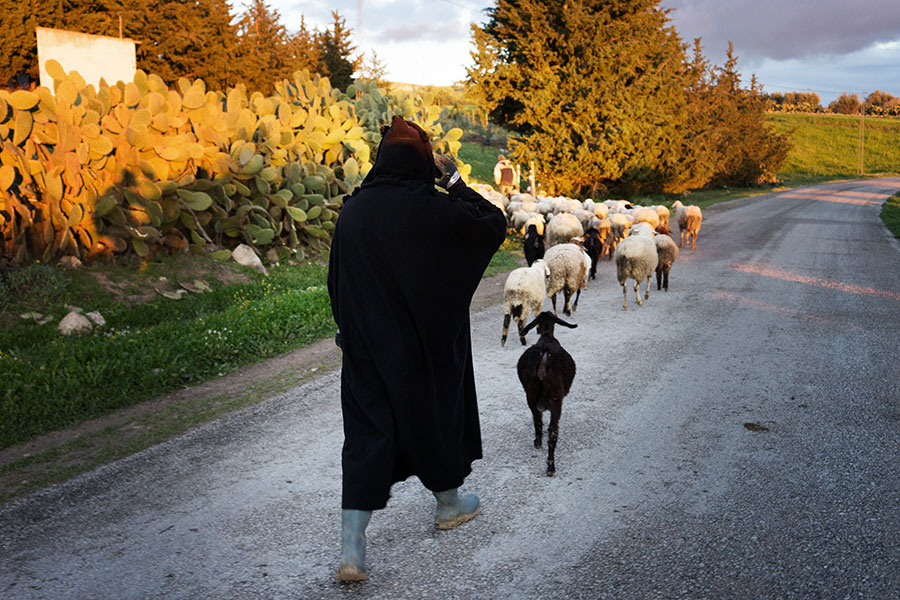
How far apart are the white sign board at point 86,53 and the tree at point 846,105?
11262 cm

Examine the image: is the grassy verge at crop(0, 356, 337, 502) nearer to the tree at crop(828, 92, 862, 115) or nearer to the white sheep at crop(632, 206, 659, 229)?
the white sheep at crop(632, 206, 659, 229)

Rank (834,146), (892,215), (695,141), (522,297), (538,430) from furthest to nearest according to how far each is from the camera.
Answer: (834,146), (695,141), (892,215), (522,297), (538,430)

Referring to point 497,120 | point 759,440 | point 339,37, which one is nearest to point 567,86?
point 497,120

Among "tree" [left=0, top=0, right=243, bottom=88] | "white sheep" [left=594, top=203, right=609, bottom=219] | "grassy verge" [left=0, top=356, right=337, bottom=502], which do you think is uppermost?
"tree" [left=0, top=0, right=243, bottom=88]

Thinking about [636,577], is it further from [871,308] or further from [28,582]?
[871,308]

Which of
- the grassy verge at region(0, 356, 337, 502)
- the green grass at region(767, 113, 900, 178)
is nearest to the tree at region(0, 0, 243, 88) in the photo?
the grassy verge at region(0, 356, 337, 502)

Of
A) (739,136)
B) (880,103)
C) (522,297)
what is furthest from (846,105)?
(522,297)

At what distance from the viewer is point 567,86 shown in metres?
25.4

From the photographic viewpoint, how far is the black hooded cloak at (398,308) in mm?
3402

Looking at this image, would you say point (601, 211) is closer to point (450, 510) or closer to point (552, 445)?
point (552, 445)

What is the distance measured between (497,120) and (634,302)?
2030 cm

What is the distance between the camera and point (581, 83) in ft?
82.5

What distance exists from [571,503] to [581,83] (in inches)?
917

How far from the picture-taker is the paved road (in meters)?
3.46
